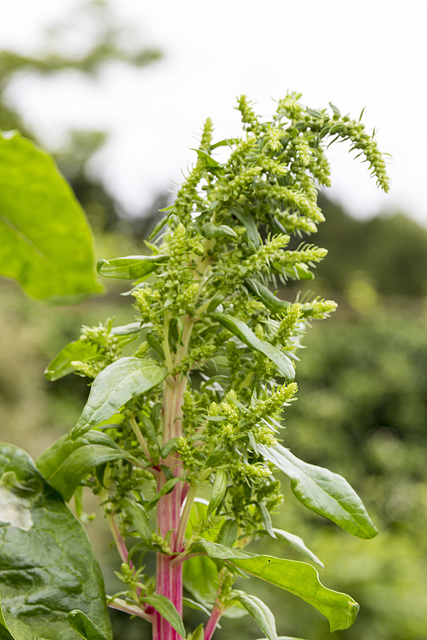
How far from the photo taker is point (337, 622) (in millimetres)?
357

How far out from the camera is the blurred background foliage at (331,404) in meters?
3.12

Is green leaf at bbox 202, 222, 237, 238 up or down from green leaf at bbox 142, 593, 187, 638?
up

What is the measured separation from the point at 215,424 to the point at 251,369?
0.16ft

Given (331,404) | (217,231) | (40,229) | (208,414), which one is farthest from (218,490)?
(331,404)

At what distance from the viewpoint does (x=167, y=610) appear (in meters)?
0.37

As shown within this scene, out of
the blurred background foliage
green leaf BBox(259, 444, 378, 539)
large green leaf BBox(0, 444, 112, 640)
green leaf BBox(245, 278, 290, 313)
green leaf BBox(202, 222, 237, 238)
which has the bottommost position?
the blurred background foliage

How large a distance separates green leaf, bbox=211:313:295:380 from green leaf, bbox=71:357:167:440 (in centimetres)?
5

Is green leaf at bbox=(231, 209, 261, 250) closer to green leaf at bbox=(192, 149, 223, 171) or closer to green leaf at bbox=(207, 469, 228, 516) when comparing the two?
green leaf at bbox=(192, 149, 223, 171)

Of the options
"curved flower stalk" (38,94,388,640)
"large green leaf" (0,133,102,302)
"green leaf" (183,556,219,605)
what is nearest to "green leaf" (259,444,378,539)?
"curved flower stalk" (38,94,388,640)

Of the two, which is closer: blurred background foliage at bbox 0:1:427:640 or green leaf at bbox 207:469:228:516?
green leaf at bbox 207:469:228:516

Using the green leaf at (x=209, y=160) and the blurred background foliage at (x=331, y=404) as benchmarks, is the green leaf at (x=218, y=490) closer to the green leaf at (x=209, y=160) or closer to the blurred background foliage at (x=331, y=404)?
the green leaf at (x=209, y=160)

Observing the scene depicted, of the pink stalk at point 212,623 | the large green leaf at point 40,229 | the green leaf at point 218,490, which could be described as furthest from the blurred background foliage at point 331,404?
the green leaf at point 218,490

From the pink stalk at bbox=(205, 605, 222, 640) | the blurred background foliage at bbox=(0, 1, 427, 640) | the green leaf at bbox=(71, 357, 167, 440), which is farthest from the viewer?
the blurred background foliage at bbox=(0, 1, 427, 640)

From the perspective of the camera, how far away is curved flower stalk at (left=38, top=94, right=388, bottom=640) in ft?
1.18
